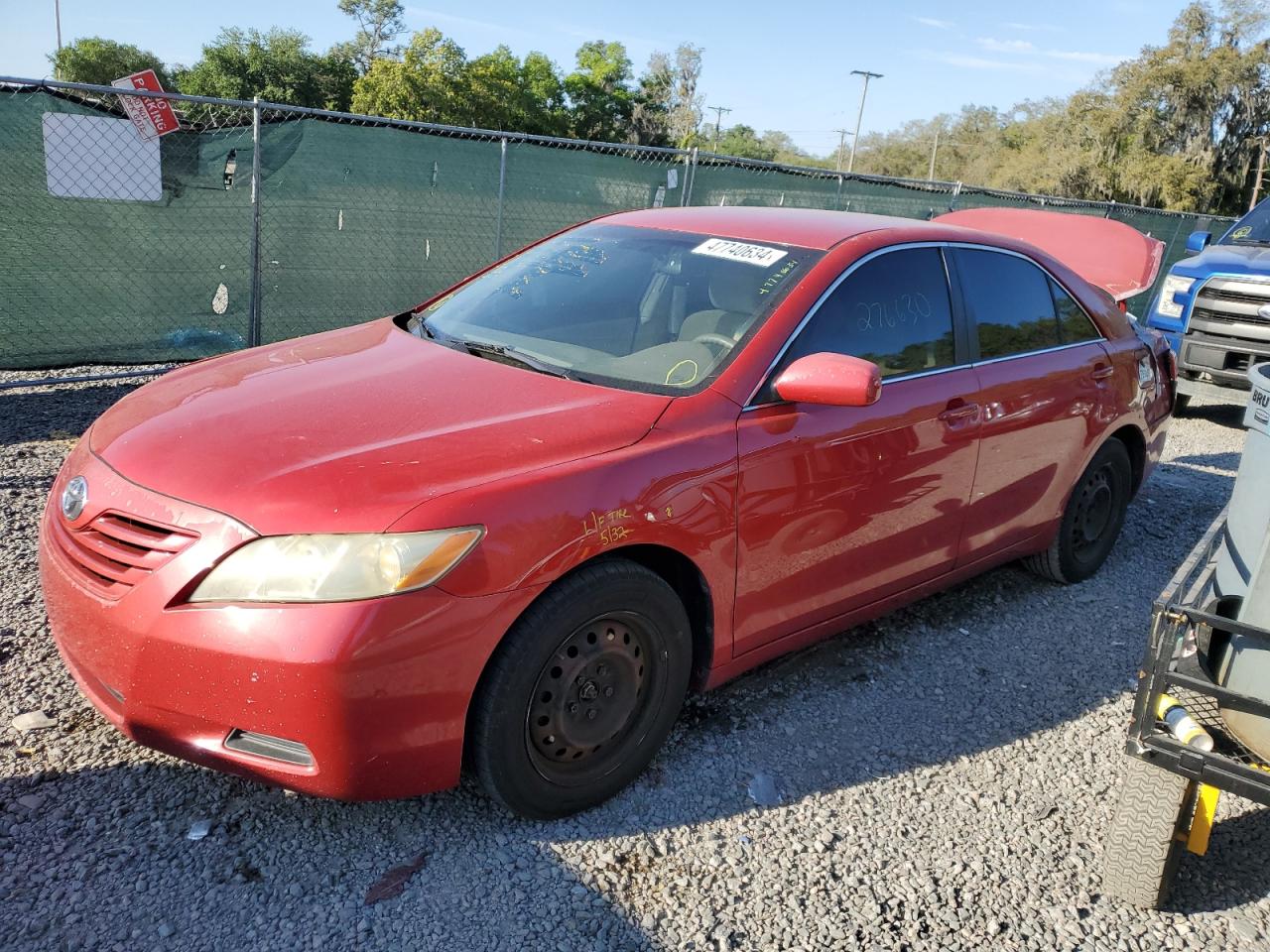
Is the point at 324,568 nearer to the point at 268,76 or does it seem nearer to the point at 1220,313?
the point at 1220,313

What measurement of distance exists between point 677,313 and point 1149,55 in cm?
4566

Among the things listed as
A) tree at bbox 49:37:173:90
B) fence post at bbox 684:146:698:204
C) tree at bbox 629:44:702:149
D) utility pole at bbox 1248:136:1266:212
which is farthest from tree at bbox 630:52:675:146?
fence post at bbox 684:146:698:204

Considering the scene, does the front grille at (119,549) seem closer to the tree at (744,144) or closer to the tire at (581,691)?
the tire at (581,691)

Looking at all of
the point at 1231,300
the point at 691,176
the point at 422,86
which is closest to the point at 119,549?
the point at 691,176

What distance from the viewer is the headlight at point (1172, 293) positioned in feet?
29.2

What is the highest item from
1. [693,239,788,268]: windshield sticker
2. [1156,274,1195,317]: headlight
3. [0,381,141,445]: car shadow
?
[693,239,788,268]: windshield sticker

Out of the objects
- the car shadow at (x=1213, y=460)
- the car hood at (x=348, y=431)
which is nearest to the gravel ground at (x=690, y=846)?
the car hood at (x=348, y=431)

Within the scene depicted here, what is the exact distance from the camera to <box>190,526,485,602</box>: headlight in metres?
2.23

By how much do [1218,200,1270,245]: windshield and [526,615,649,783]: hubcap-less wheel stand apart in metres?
8.82

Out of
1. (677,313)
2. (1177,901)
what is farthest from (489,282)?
(1177,901)

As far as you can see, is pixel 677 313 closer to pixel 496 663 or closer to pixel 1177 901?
pixel 496 663

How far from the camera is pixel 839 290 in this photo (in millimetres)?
3332

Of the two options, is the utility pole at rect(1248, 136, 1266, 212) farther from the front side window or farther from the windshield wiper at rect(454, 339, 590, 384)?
the windshield wiper at rect(454, 339, 590, 384)

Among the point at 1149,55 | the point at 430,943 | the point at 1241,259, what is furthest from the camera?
the point at 1149,55
